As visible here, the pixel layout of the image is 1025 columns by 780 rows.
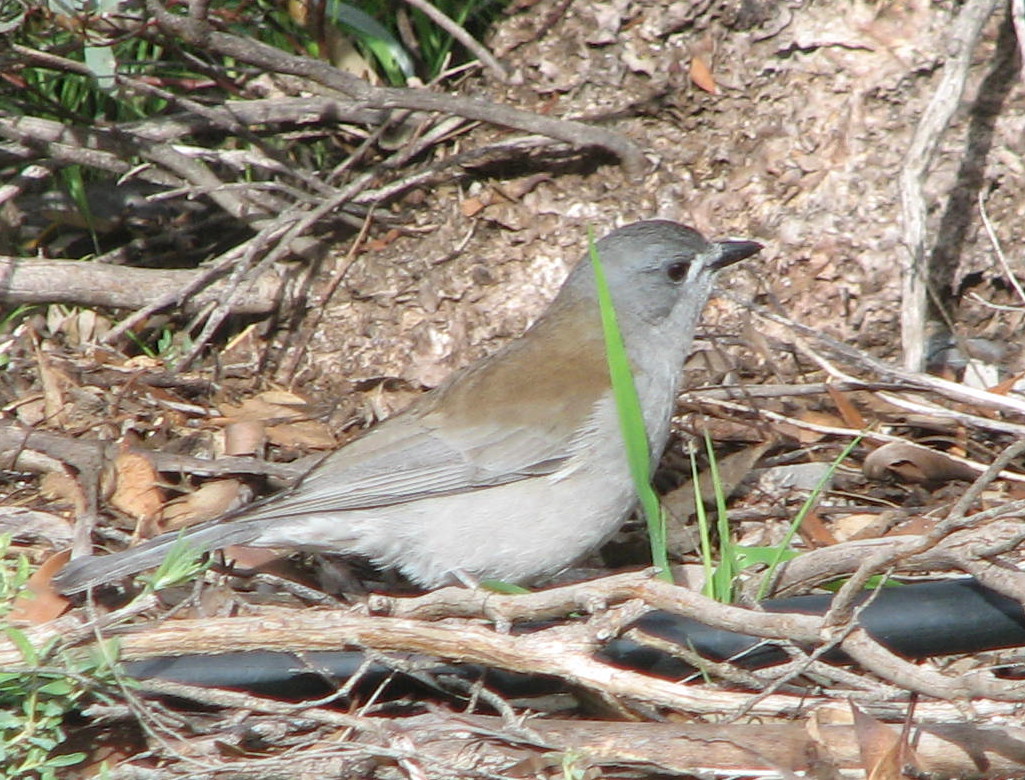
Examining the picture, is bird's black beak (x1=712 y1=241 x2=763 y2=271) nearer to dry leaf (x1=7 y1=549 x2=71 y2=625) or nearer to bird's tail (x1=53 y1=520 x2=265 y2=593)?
bird's tail (x1=53 y1=520 x2=265 y2=593)

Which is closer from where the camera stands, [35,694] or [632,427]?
[35,694]

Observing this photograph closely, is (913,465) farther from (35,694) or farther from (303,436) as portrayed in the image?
(35,694)

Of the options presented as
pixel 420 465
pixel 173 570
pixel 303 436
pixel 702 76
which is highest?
pixel 702 76

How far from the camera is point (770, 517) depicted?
5242 millimetres

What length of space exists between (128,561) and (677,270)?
99.1 inches

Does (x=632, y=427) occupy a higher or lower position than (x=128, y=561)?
higher

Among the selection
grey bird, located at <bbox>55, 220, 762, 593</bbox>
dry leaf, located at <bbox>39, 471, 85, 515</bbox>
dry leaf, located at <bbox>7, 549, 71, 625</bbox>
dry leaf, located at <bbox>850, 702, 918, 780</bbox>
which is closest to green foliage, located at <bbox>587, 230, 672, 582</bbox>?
grey bird, located at <bbox>55, 220, 762, 593</bbox>

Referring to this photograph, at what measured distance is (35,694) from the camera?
3518 mm

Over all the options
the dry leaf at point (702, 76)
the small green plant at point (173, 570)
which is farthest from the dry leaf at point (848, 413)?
the small green plant at point (173, 570)

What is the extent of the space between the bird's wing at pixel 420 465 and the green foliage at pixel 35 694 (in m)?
1.19

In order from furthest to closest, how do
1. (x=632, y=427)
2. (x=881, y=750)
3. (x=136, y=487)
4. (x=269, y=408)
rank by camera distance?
(x=269, y=408), (x=136, y=487), (x=632, y=427), (x=881, y=750)

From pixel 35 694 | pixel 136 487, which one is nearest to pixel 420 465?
pixel 136 487

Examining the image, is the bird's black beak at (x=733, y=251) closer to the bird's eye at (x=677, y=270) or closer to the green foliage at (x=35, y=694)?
the bird's eye at (x=677, y=270)

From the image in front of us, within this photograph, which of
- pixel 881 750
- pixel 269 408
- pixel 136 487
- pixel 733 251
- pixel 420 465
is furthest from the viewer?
pixel 269 408
